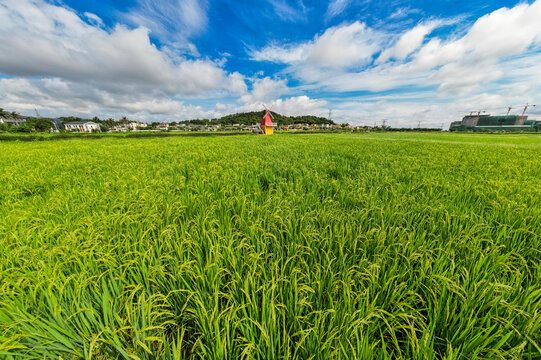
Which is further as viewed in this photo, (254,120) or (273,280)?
(254,120)

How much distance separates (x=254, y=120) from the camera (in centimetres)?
14200

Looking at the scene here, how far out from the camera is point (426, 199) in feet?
11.5

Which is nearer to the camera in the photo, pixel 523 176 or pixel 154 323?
pixel 154 323

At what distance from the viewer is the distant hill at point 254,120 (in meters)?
145

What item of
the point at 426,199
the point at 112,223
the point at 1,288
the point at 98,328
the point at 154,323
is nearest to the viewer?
the point at 98,328

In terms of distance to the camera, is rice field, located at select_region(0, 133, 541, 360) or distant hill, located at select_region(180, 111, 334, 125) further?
distant hill, located at select_region(180, 111, 334, 125)

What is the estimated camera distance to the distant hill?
145 m

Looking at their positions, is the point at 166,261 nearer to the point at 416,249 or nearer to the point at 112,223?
the point at 112,223

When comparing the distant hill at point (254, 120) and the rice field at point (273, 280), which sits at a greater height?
the distant hill at point (254, 120)

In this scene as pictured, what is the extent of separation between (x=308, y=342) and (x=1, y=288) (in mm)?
2759

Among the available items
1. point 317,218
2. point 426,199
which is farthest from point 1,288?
point 426,199

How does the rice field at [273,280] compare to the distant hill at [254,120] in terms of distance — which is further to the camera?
the distant hill at [254,120]

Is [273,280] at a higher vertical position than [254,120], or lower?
lower

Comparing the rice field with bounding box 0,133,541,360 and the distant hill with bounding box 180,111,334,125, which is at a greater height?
the distant hill with bounding box 180,111,334,125
